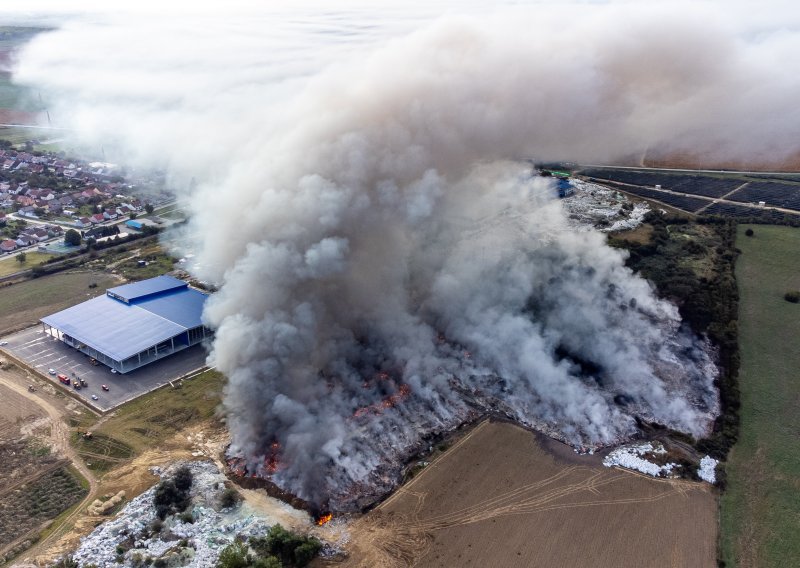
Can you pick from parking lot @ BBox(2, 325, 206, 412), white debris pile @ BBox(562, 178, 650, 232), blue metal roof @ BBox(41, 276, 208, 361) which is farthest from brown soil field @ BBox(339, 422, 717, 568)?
white debris pile @ BBox(562, 178, 650, 232)

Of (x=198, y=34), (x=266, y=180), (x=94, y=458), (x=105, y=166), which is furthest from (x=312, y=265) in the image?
(x=105, y=166)

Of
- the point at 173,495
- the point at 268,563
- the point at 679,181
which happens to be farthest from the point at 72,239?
the point at 679,181

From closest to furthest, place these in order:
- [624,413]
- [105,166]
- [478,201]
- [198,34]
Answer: [624,413]
[478,201]
[198,34]
[105,166]

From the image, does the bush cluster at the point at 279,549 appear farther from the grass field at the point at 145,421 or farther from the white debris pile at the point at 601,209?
the white debris pile at the point at 601,209

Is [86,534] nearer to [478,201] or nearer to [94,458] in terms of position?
[94,458]

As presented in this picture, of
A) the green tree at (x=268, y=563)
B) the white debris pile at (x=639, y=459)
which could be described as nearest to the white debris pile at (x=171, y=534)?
the green tree at (x=268, y=563)

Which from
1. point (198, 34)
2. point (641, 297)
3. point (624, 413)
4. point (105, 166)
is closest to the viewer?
point (624, 413)

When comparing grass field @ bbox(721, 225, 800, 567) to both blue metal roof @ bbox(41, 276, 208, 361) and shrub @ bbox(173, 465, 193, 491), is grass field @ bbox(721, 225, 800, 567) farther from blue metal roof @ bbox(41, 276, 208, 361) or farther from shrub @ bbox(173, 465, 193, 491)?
blue metal roof @ bbox(41, 276, 208, 361)

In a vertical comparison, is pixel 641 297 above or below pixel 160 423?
above
